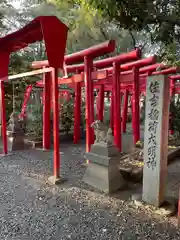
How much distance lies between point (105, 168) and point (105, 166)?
4 cm

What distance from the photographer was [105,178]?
407cm

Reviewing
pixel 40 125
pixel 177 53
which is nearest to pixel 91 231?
pixel 177 53

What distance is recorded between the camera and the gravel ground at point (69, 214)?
2.78 meters

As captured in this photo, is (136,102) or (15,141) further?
(15,141)

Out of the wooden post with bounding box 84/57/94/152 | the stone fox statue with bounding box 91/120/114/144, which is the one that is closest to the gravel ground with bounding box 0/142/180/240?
the stone fox statue with bounding box 91/120/114/144

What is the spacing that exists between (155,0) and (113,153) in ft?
8.29

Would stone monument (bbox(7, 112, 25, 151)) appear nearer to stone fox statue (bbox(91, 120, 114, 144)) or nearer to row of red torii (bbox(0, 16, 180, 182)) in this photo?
row of red torii (bbox(0, 16, 180, 182))

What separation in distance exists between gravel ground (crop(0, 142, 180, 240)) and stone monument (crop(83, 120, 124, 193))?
0.20m

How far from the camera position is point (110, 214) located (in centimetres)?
326

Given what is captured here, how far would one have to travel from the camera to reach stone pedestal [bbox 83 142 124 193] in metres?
4.04

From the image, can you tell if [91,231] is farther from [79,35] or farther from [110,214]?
[79,35]

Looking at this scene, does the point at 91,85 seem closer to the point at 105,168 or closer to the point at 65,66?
the point at 65,66

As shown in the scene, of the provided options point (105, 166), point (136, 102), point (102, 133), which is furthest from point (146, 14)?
point (136, 102)

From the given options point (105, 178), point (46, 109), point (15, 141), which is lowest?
point (105, 178)
